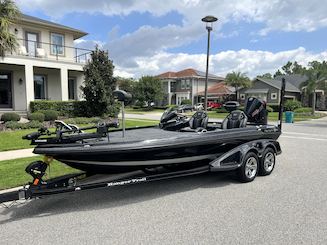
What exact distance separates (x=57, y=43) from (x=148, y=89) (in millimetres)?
24321

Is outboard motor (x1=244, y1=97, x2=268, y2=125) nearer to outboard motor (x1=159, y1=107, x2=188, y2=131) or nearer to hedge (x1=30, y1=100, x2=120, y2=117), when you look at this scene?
outboard motor (x1=159, y1=107, x2=188, y2=131)

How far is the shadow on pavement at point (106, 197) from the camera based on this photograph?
14.7 ft

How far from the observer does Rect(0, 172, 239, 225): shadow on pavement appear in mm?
4469

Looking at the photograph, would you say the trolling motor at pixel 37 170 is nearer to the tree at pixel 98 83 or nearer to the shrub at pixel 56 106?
the tree at pixel 98 83

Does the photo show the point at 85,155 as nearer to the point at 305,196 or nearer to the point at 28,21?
the point at 305,196

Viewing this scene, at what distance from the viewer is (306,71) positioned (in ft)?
106

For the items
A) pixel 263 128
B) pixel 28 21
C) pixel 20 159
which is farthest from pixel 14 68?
pixel 263 128

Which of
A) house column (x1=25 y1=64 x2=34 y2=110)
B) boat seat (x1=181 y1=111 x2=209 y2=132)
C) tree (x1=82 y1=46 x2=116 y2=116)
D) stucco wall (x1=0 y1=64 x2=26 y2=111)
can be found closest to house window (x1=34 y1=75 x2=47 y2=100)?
stucco wall (x1=0 y1=64 x2=26 y2=111)

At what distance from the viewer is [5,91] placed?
20703 mm

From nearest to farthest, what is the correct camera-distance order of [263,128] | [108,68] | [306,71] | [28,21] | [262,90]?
[263,128] < [108,68] < [28,21] < [306,71] < [262,90]

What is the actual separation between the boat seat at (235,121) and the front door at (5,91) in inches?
726

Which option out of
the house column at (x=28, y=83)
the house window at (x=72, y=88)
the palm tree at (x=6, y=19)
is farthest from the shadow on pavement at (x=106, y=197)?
the house window at (x=72, y=88)

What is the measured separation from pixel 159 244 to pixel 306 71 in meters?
33.2

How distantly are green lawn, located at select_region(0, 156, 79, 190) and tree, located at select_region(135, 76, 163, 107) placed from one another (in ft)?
128
